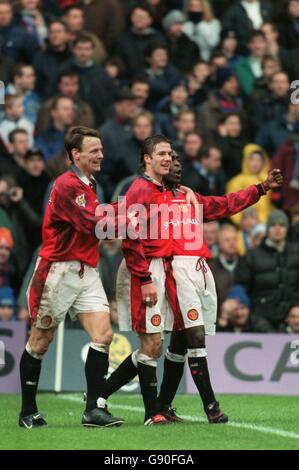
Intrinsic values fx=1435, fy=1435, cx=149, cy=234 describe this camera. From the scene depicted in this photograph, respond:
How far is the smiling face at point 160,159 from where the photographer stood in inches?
435

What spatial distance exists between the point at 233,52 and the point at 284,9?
1.49 metres

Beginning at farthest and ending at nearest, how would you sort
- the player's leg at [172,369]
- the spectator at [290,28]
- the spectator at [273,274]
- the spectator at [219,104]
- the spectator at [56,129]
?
the spectator at [290,28] < the spectator at [219,104] < the spectator at [56,129] < the spectator at [273,274] < the player's leg at [172,369]

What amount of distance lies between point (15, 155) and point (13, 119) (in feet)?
2.01

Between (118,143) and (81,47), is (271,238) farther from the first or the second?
(81,47)

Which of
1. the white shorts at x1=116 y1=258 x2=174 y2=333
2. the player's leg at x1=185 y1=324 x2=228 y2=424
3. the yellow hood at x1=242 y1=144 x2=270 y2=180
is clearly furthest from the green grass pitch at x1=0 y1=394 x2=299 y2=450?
the yellow hood at x1=242 y1=144 x2=270 y2=180

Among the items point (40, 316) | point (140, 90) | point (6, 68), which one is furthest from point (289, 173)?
point (40, 316)

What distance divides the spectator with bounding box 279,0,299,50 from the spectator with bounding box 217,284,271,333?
668 cm

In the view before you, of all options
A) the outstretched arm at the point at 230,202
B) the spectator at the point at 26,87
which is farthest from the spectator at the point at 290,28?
the outstretched arm at the point at 230,202

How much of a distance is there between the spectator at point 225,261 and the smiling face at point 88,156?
231 inches

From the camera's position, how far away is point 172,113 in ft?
62.5

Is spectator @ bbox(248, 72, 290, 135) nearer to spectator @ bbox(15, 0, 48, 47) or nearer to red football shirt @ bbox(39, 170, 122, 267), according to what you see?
spectator @ bbox(15, 0, 48, 47)

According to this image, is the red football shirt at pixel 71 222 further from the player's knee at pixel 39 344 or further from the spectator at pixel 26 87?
the spectator at pixel 26 87

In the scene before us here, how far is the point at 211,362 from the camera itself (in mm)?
15141

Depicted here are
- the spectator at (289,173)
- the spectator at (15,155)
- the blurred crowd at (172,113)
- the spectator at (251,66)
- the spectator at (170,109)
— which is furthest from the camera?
the spectator at (251,66)
